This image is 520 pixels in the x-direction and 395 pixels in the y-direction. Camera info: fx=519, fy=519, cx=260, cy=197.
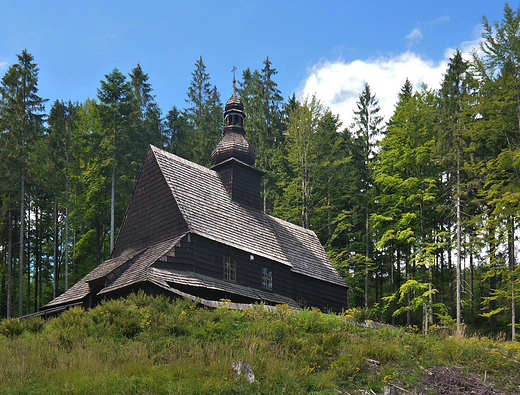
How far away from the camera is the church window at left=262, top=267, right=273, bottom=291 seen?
2502cm

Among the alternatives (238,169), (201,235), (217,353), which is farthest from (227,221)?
(217,353)

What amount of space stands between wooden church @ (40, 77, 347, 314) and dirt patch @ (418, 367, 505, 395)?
818 centimetres

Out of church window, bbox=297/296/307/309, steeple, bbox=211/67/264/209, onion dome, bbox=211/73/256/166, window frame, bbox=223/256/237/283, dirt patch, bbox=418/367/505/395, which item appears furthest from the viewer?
onion dome, bbox=211/73/256/166

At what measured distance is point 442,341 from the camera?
1468cm

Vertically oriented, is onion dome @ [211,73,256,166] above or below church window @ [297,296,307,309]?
above

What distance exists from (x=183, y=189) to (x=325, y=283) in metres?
10.1

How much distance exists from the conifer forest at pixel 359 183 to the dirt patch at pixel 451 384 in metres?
13.2

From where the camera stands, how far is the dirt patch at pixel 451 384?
11.8 meters

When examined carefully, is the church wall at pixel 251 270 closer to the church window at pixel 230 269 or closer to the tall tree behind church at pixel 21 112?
the church window at pixel 230 269

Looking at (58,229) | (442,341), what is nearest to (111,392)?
(442,341)

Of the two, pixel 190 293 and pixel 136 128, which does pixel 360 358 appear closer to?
pixel 190 293

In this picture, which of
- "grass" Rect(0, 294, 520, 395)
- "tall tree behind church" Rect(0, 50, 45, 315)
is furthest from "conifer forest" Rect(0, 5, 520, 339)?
"grass" Rect(0, 294, 520, 395)

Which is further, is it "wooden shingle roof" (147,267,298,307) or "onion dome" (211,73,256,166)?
"onion dome" (211,73,256,166)

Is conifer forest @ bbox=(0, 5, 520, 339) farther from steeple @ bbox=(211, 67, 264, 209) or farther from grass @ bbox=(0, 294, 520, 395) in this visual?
grass @ bbox=(0, 294, 520, 395)
